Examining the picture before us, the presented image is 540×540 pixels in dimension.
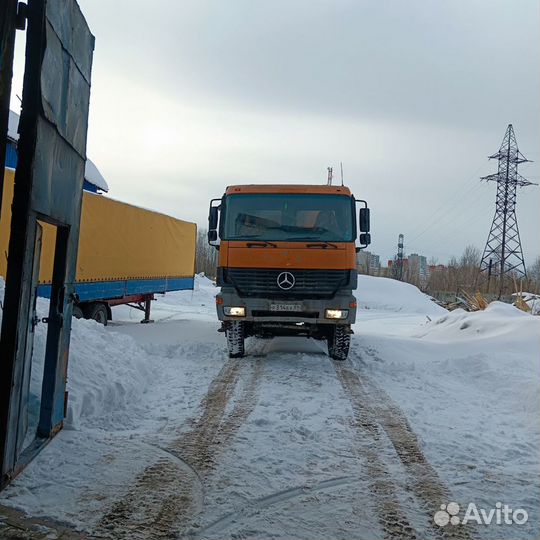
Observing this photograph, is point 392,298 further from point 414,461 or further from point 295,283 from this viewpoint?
point 414,461

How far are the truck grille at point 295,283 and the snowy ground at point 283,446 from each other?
1.22 m

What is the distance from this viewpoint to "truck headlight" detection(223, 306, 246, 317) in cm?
817

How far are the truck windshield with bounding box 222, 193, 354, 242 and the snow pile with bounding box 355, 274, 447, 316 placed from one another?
2345cm

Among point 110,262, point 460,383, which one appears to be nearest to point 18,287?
point 460,383

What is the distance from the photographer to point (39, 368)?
4.90 meters

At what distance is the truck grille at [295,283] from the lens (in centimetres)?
802

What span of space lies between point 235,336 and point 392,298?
2654 cm

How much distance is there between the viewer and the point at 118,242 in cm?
1133

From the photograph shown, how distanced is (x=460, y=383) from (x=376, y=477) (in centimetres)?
431

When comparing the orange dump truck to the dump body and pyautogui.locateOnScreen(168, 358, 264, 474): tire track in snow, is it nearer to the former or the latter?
pyautogui.locateOnScreen(168, 358, 264, 474): tire track in snow

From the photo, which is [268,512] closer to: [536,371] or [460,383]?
[460,383]

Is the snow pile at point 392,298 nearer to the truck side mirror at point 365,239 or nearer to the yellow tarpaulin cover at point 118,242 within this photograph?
the yellow tarpaulin cover at point 118,242

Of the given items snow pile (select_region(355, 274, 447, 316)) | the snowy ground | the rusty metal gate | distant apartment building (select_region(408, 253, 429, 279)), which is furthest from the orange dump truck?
A: distant apartment building (select_region(408, 253, 429, 279))

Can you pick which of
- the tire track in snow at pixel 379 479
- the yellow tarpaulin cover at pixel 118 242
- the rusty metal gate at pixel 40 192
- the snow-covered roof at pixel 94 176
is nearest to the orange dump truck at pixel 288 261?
the tire track in snow at pixel 379 479
